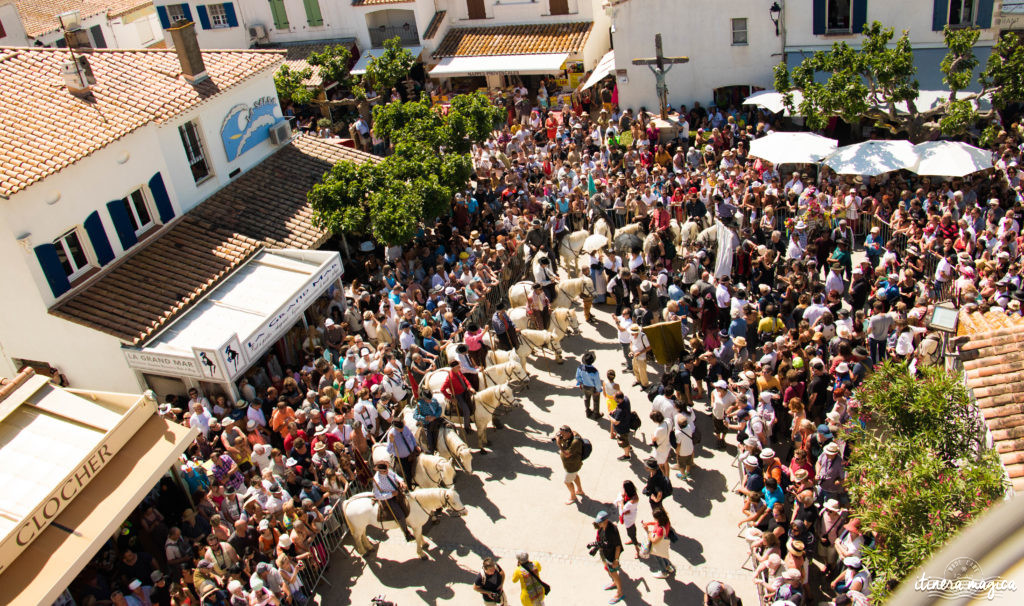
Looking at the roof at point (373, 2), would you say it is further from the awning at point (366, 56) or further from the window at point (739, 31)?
the window at point (739, 31)

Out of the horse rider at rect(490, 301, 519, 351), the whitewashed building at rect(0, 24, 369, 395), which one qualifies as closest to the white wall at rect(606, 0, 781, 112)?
the whitewashed building at rect(0, 24, 369, 395)

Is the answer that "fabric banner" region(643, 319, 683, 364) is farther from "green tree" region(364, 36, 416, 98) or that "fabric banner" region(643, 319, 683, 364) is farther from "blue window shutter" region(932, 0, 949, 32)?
"green tree" region(364, 36, 416, 98)

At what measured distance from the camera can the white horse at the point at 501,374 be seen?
15.0m

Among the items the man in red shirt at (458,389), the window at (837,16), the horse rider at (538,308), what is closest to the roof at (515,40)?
the window at (837,16)

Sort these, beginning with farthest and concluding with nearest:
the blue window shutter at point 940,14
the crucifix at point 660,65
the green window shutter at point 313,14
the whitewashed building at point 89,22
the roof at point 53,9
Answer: the roof at point 53,9, the whitewashed building at point 89,22, the green window shutter at point 313,14, the crucifix at point 660,65, the blue window shutter at point 940,14

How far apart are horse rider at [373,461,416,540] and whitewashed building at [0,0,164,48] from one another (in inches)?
1209

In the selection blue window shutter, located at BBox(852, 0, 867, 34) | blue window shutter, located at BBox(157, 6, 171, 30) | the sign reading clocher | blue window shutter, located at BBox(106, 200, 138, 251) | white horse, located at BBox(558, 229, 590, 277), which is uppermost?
blue window shutter, located at BBox(157, 6, 171, 30)

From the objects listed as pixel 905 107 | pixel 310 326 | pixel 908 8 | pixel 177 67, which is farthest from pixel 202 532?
pixel 908 8

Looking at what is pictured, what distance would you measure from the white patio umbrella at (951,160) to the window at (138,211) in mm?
16703

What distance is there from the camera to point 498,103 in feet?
95.2

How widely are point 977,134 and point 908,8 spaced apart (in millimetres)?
4613

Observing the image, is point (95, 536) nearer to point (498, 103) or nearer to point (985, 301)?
point (985, 301)

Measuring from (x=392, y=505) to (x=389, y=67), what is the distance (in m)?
21.0

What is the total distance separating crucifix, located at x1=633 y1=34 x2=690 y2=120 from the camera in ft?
84.5
